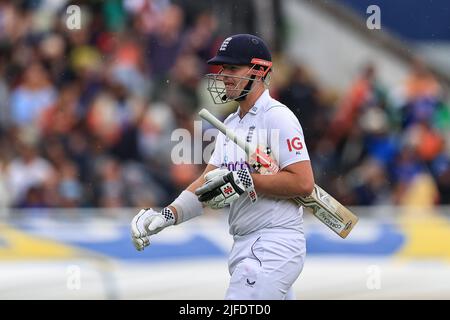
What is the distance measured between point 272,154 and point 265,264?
2.03ft

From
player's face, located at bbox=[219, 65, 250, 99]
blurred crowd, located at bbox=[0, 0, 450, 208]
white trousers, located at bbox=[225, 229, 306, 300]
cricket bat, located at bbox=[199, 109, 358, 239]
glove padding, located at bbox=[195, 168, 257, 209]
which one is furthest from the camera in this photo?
blurred crowd, located at bbox=[0, 0, 450, 208]

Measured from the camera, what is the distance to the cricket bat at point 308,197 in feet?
19.6

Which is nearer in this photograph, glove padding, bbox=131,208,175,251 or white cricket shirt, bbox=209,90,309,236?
white cricket shirt, bbox=209,90,309,236

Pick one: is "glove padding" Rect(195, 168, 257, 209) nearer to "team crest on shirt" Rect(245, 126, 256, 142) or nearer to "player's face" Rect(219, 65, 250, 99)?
"team crest on shirt" Rect(245, 126, 256, 142)

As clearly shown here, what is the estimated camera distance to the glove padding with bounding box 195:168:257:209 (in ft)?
18.8

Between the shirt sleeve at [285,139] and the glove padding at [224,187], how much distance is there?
0.26 m

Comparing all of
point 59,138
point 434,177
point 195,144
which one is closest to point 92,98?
point 59,138

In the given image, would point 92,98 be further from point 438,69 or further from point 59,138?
point 438,69

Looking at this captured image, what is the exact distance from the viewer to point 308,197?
6105 millimetres

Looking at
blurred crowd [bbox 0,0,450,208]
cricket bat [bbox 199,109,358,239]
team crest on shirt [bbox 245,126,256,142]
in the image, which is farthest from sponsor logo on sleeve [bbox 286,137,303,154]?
blurred crowd [bbox 0,0,450,208]

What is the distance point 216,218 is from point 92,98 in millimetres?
2890

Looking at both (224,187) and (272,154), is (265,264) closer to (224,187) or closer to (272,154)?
(224,187)

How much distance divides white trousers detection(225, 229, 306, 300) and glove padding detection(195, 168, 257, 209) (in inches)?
12.7

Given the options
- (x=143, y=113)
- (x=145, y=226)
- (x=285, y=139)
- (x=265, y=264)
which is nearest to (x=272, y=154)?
(x=285, y=139)
